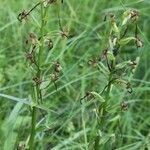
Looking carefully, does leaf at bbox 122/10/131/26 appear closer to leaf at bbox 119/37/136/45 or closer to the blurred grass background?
leaf at bbox 119/37/136/45

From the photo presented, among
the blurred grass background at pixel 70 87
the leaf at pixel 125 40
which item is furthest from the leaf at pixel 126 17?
the blurred grass background at pixel 70 87

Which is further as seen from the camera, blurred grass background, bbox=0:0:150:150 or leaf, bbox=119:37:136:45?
blurred grass background, bbox=0:0:150:150

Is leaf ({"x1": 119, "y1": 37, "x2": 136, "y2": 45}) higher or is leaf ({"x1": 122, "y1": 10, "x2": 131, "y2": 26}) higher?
leaf ({"x1": 122, "y1": 10, "x2": 131, "y2": 26})

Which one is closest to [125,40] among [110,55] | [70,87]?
[110,55]

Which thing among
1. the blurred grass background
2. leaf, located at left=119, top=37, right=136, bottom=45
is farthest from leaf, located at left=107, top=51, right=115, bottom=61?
the blurred grass background

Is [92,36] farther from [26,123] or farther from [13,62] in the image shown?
[26,123]

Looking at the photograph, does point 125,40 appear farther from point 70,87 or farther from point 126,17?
point 70,87

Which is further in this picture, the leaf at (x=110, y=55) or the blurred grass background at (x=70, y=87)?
the blurred grass background at (x=70, y=87)

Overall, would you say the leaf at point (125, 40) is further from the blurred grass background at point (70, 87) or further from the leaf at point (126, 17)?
the blurred grass background at point (70, 87)
